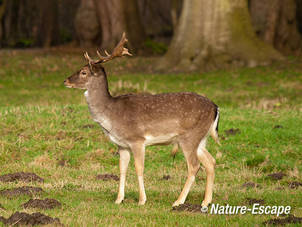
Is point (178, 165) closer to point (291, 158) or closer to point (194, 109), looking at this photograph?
point (291, 158)

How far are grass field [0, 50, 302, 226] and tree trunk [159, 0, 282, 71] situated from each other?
8.56 ft

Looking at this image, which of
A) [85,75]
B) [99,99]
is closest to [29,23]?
[85,75]

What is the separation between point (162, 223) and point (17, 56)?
24344 millimetres

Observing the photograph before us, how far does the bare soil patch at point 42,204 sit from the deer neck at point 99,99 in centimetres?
121

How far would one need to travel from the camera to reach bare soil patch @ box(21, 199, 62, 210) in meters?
7.86

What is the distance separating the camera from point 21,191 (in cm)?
879

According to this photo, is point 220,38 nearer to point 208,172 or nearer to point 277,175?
point 277,175

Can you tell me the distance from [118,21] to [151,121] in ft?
81.2

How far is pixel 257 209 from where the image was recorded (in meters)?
8.09

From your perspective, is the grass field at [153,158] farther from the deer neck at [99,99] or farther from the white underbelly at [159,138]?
the deer neck at [99,99]

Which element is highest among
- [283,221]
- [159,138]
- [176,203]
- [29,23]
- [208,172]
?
[159,138]

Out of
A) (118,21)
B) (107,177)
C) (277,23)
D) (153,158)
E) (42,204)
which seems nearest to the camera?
(42,204)

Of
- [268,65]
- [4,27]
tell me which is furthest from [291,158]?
[4,27]

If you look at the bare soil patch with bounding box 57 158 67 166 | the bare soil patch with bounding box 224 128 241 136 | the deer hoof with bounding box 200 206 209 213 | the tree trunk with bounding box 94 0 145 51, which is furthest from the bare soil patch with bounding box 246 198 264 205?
the tree trunk with bounding box 94 0 145 51
